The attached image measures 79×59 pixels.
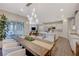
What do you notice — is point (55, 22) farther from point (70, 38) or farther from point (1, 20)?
point (1, 20)

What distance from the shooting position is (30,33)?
2240 mm

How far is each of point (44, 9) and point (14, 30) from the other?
2.14 feet

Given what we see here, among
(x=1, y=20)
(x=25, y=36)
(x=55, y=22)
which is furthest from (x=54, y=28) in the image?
(x=1, y=20)

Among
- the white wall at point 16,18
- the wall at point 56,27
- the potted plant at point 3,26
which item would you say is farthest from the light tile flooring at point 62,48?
the potted plant at point 3,26

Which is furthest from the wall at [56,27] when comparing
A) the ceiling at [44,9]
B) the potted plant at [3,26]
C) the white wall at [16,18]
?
the potted plant at [3,26]

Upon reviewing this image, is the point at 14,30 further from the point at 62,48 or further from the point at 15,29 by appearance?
the point at 62,48

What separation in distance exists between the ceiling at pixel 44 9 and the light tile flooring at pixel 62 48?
15.7 inches

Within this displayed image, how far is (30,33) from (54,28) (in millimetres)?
443

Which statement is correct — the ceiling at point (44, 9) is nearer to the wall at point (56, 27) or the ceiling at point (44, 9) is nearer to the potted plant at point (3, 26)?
the wall at point (56, 27)

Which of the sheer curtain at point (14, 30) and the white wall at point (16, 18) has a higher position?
the white wall at point (16, 18)

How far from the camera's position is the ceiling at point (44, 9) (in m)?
2.19

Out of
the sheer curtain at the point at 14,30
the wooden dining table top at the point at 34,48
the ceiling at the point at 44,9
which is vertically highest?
the ceiling at the point at 44,9

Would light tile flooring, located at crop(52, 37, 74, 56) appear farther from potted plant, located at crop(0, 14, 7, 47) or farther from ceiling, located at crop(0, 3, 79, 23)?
potted plant, located at crop(0, 14, 7, 47)

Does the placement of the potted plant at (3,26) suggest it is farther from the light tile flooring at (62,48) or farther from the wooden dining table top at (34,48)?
the light tile flooring at (62,48)
